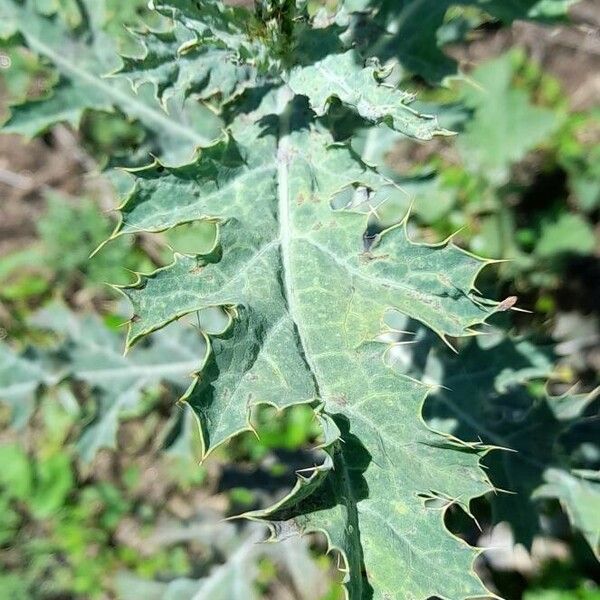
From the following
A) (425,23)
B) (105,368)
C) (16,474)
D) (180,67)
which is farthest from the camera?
(16,474)

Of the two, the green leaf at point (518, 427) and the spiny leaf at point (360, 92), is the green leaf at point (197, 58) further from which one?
the green leaf at point (518, 427)

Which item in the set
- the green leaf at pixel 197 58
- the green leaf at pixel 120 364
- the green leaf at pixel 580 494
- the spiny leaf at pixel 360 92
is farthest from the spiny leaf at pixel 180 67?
the green leaf at pixel 580 494

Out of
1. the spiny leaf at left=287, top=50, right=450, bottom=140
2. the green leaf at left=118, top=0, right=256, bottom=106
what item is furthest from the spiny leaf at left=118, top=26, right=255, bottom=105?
the spiny leaf at left=287, top=50, right=450, bottom=140

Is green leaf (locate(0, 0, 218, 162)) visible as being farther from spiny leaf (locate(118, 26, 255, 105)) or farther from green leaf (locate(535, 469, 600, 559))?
green leaf (locate(535, 469, 600, 559))

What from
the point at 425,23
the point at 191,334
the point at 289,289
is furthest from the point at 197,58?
the point at 191,334

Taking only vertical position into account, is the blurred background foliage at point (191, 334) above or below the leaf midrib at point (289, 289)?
below

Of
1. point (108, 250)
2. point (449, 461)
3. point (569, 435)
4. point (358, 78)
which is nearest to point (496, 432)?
point (569, 435)

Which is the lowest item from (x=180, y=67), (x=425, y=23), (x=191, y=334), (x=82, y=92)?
(x=191, y=334)

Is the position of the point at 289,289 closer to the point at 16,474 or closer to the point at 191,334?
the point at 191,334

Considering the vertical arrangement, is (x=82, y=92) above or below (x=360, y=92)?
below
